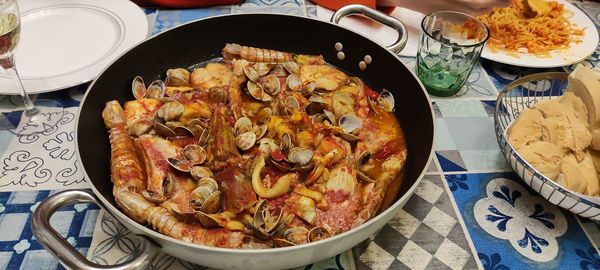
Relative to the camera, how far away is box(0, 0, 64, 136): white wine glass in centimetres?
119

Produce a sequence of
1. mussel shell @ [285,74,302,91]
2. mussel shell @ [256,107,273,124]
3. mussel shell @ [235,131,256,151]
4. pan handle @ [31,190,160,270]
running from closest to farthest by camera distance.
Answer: pan handle @ [31,190,160,270], mussel shell @ [235,131,256,151], mussel shell @ [256,107,273,124], mussel shell @ [285,74,302,91]

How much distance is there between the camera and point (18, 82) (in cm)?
132

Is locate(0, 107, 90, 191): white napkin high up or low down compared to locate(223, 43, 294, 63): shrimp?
down

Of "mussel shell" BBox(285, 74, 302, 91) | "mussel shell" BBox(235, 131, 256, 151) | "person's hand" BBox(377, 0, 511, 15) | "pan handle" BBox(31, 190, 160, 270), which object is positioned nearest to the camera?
"pan handle" BBox(31, 190, 160, 270)

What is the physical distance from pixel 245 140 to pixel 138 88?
1.37ft

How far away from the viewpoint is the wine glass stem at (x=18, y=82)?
125 centimetres

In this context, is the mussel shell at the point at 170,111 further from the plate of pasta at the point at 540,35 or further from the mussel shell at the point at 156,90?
the plate of pasta at the point at 540,35

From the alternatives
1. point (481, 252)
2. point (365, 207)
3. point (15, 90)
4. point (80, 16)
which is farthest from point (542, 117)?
point (80, 16)

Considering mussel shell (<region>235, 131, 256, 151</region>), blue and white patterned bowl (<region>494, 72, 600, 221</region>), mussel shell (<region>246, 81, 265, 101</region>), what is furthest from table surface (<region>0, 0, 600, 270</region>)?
mussel shell (<region>246, 81, 265, 101</region>)

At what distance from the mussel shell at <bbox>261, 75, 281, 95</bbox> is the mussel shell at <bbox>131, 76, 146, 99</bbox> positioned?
0.37m

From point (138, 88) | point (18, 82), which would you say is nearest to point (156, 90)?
point (138, 88)

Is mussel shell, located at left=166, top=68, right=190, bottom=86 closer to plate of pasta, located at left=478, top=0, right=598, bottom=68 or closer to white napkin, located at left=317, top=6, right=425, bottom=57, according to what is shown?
white napkin, located at left=317, top=6, right=425, bottom=57

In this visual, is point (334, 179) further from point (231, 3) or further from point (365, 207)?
point (231, 3)

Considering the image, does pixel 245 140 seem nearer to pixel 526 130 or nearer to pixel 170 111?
pixel 170 111
